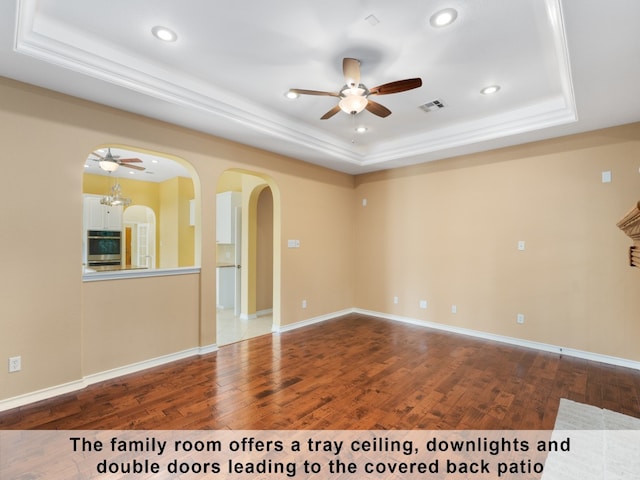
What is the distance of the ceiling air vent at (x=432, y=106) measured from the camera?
367 cm

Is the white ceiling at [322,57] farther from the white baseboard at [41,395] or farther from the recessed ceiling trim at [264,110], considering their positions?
the white baseboard at [41,395]

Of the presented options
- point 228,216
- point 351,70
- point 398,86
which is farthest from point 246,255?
point 398,86

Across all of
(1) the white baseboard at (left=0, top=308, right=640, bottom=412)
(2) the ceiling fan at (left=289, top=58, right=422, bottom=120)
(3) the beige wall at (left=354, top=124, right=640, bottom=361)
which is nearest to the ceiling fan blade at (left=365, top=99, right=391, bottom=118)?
(2) the ceiling fan at (left=289, top=58, right=422, bottom=120)

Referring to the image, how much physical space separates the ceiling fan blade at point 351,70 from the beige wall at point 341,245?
213 centimetres

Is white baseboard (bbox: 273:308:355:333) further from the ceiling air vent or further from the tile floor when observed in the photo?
the ceiling air vent

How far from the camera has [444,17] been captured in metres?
2.27

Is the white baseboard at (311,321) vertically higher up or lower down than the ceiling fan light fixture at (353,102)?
lower down

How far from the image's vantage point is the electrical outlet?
259 cm

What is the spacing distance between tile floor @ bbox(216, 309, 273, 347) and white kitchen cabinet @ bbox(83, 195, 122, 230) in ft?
12.7

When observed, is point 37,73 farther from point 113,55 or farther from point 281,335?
point 281,335

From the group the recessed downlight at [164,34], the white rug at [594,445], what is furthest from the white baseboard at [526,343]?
the recessed downlight at [164,34]

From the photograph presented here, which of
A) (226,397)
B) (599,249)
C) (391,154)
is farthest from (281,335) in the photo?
(599,249)

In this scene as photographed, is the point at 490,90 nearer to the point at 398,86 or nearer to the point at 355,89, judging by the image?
the point at 398,86

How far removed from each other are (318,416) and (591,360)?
3.50m
